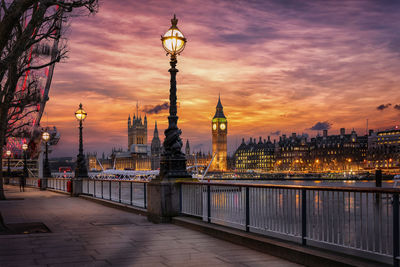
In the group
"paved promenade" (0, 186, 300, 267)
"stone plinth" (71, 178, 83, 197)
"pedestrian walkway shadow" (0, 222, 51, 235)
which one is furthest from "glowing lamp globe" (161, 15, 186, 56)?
"stone plinth" (71, 178, 83, 197)

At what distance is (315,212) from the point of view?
27.3 ft

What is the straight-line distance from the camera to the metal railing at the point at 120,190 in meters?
17.2

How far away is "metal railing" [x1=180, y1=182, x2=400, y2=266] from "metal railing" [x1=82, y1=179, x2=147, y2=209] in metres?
5.43

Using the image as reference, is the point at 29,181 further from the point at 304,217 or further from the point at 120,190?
the point at 304,217

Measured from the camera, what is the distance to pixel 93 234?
37.0ft

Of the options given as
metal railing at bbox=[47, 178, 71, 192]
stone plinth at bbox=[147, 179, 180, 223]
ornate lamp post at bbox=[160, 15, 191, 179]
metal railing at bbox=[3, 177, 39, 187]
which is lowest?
metal railing at bbox=[3, 177, 39, 187]

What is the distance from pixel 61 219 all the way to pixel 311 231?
8.97m

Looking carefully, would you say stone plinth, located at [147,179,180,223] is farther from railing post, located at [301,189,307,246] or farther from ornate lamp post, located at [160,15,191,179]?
railing post, located at [301,189,307,246]

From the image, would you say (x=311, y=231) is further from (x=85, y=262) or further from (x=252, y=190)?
(x=85, y=262)

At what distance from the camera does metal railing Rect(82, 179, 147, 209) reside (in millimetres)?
17250

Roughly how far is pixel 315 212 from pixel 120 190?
1198 cm

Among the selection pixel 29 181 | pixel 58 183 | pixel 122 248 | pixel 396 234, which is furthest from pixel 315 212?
pixel 29 181

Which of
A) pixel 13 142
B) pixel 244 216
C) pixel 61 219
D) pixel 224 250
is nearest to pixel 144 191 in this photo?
pixel 61 219

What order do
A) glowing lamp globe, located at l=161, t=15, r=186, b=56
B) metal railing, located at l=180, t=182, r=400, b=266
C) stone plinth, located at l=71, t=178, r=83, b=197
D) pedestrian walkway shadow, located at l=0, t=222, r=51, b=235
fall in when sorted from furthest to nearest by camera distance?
stone plinth, located at l=71, t=178, r=83, b=197, glowing lamp globe, located at l=161, t=15, r=186, b=56, pedestrian walkway shadow, located at l=0, t=222, r=51, b=235, metal railing, located at l=180, t=182, r=400, b=266
